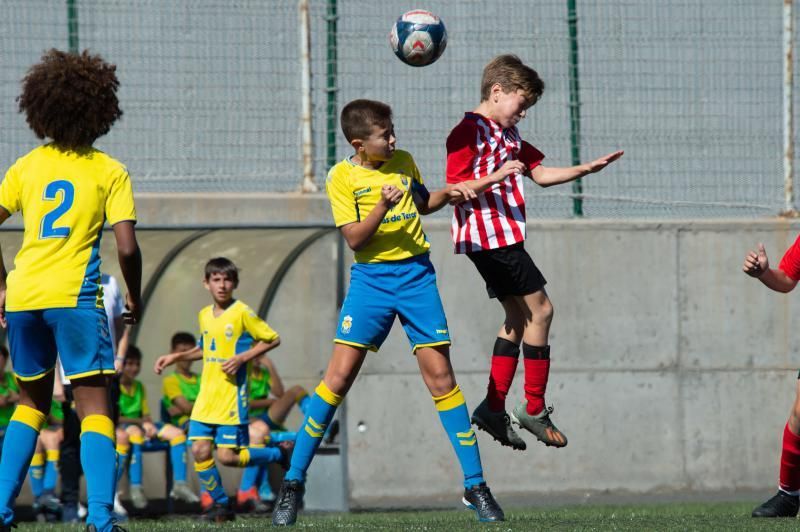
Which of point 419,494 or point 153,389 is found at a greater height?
point 153,389

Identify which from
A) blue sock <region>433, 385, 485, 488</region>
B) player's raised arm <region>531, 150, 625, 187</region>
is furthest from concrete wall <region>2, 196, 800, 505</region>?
blue sock <region>433, 385, 485, 488</region>

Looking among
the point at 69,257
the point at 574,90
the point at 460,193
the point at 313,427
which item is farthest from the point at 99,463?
the point at 574,90

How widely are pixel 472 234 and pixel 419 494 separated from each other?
491 cm

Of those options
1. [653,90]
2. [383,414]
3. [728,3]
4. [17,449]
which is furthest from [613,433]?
[17,449]

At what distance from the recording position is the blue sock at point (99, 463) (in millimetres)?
5488

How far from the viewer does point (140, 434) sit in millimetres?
10961

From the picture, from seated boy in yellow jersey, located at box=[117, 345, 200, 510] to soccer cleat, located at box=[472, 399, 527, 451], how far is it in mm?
4398

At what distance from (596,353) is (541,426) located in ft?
15.6

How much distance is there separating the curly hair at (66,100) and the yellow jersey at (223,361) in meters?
4.14

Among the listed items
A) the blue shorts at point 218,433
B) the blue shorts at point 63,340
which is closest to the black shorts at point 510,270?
the blue shorts at point 63,340

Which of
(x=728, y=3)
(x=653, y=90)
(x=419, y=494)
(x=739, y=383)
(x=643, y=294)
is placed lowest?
(x=419, y=494)

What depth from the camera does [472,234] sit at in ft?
23.0

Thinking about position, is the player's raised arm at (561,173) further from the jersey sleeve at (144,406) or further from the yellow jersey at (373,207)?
the jersey sleeve at (144,406)

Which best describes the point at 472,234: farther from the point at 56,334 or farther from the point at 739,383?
the point at 739,383
